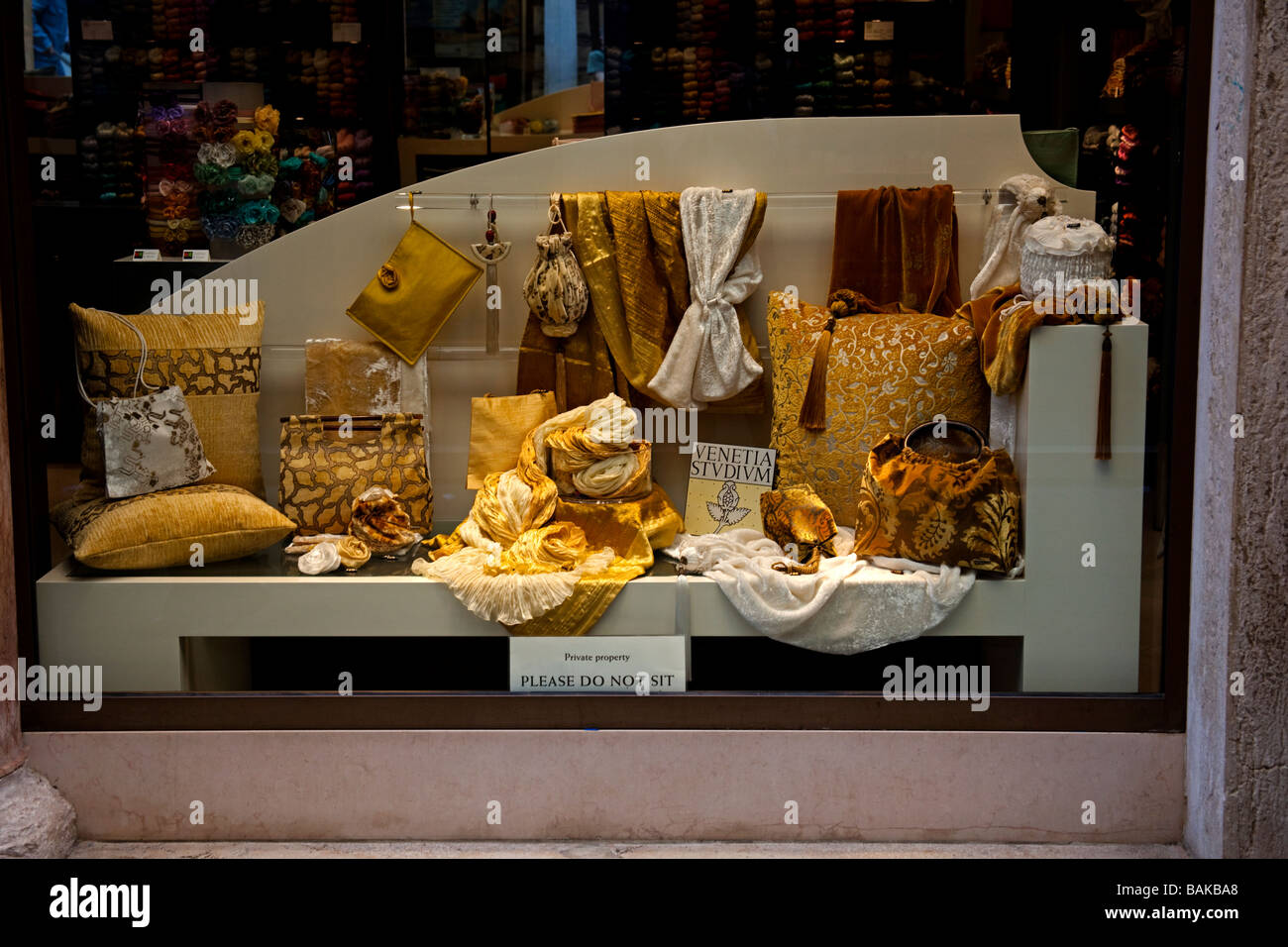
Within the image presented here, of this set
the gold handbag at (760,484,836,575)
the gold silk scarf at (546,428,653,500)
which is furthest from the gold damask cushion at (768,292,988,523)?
the gold silk scarf at (546,428,653,500)

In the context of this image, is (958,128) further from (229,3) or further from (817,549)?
(229,3)

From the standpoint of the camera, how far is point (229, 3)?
3094mm

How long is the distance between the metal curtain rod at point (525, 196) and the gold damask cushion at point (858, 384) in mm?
276

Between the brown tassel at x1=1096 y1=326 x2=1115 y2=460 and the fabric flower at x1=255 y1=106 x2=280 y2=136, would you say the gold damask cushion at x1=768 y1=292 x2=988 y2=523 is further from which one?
the fabric flower at x1=255 y1=106 x2=280 y2=136

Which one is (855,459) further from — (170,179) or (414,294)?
(170,179)

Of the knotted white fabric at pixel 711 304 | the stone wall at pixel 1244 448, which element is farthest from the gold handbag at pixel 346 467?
the stone wall at pixel 1244 448

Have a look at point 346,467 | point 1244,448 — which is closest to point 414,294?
point 346,467

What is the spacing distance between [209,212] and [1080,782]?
2.62 m

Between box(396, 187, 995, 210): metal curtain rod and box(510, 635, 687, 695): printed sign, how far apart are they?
1.20 m

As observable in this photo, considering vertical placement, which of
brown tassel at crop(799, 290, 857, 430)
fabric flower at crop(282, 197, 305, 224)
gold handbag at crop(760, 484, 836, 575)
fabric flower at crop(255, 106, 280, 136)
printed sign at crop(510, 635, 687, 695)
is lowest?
printed sign at crop(510, 635, 687, 695)

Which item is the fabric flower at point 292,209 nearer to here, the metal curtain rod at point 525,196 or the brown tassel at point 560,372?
the metal curtain rod at point 525,196

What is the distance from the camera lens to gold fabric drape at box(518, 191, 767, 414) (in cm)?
342

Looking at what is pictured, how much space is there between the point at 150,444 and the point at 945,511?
2.03 meters

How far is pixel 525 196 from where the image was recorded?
3404mm
